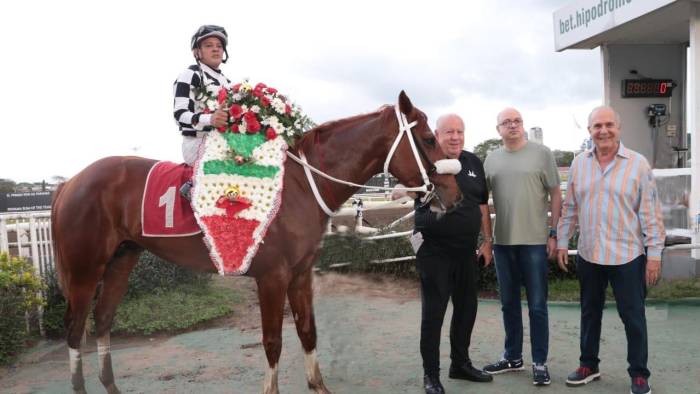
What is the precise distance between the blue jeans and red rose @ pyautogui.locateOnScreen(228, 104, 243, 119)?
7.02 feet

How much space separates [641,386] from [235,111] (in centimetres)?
320

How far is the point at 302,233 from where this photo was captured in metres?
3.27

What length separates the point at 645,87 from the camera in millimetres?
8766

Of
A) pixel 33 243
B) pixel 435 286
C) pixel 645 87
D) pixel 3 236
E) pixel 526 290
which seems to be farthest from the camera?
pixel 645 87

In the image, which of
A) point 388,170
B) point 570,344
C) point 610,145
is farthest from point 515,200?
point 570,344

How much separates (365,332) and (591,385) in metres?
2.20

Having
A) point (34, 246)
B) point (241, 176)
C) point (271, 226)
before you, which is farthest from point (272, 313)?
point (34, 246)

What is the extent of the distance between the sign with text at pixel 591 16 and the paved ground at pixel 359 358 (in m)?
3.96

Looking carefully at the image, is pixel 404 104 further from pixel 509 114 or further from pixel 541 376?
pixel 541 376

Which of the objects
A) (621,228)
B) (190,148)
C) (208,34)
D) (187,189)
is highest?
(208,34)

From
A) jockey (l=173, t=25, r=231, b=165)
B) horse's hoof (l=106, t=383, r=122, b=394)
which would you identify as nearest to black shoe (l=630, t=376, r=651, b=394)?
jockey (l=173, t=25, r=231, b=165)

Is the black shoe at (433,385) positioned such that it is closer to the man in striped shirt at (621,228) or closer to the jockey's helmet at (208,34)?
the man in striped shirt at (621,228)

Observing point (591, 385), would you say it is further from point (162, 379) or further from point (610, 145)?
point (162, 379)

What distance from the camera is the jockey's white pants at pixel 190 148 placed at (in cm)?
355
